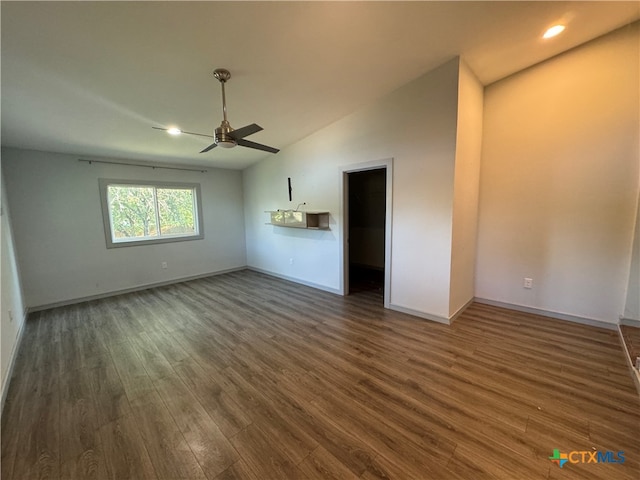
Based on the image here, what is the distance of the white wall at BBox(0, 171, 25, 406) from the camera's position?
2.33 metres

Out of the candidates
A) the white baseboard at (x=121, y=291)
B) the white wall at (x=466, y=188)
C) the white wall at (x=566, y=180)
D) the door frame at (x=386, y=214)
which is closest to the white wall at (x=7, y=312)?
the white baseboard at (x=121, y=291)

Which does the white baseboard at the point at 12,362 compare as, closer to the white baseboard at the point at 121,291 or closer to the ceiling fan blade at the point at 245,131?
the white baseboard at the point at 121,291

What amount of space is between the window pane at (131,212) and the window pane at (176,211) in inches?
6.5

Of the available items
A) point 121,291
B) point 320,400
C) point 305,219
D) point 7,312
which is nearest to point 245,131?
point 305,219

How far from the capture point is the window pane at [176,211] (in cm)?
526

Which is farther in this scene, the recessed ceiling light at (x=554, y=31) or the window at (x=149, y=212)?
the window at (x=149, y=212)

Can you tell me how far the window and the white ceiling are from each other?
1267mm

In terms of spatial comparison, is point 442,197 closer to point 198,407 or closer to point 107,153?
point 198,407

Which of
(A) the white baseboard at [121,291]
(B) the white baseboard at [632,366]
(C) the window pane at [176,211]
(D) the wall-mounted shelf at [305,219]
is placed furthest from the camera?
(C) the window pane at [176,211]

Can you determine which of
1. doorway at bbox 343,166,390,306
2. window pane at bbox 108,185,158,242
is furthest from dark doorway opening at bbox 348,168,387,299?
window pane at bbox 108,185,158,242

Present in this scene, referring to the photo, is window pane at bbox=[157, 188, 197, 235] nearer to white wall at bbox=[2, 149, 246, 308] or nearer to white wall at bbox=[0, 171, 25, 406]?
white wall at bbox=[2, 149, 246, 308]

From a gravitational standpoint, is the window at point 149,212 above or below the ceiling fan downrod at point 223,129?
below

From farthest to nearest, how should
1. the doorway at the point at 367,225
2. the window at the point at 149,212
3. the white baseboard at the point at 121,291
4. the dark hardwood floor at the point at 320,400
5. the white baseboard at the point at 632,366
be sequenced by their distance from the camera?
1. the doorway at the point at 367,225
2. the window at the point at 149,212
3. the white baseboard at the point at 121,291
4. the white baseboard at the point at 632,366
5. the dark hardwood floor at the point at 320,400

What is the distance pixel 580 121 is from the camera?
296 centimetres
